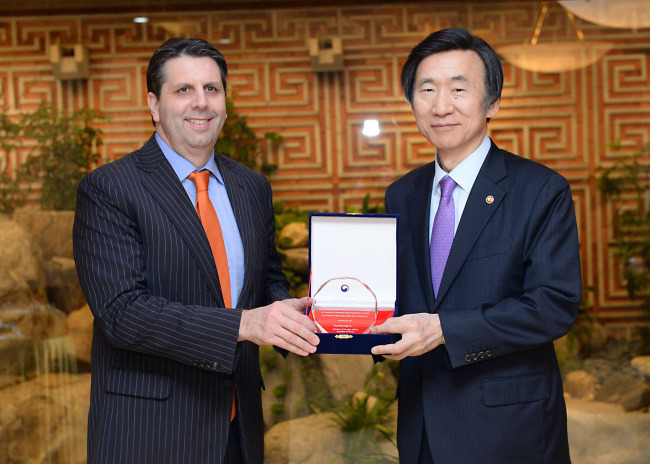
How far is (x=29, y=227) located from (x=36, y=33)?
46.7 inches

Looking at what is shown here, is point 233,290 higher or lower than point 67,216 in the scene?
lower

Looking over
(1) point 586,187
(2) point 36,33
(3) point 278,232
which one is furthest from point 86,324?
(1) point 586,187

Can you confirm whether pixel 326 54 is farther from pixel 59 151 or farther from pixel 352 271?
pixel 352 271

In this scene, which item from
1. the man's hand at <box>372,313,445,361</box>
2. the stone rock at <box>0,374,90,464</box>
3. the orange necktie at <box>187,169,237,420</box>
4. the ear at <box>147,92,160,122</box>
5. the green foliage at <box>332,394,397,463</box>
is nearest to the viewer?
the man's hand at <box>372,313,445,361</box>

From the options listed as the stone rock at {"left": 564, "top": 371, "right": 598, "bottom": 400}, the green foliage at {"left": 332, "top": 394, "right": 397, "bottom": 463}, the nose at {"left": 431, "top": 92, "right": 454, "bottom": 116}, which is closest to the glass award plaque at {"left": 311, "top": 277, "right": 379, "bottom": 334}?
the nose at {"left": 431, "top": 92, "right": 454, "bottom": 116}

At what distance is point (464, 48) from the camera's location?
6.02ft

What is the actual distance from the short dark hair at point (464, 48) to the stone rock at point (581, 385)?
→ 2.55 meters

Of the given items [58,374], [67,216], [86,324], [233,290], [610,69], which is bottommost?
[58,374]

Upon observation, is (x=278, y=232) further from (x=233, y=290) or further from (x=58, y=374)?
(x=233, y=290)

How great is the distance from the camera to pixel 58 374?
3.77 metres

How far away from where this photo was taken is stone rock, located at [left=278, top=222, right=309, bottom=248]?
3881mm

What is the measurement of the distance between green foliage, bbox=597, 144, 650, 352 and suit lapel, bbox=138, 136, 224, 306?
2.98 m

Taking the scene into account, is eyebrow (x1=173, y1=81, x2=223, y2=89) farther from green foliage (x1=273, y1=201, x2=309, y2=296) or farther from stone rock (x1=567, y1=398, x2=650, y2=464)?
stone rock (x1=567, y1=398, x2=650, y2=464)

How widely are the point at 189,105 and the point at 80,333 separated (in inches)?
94.2
